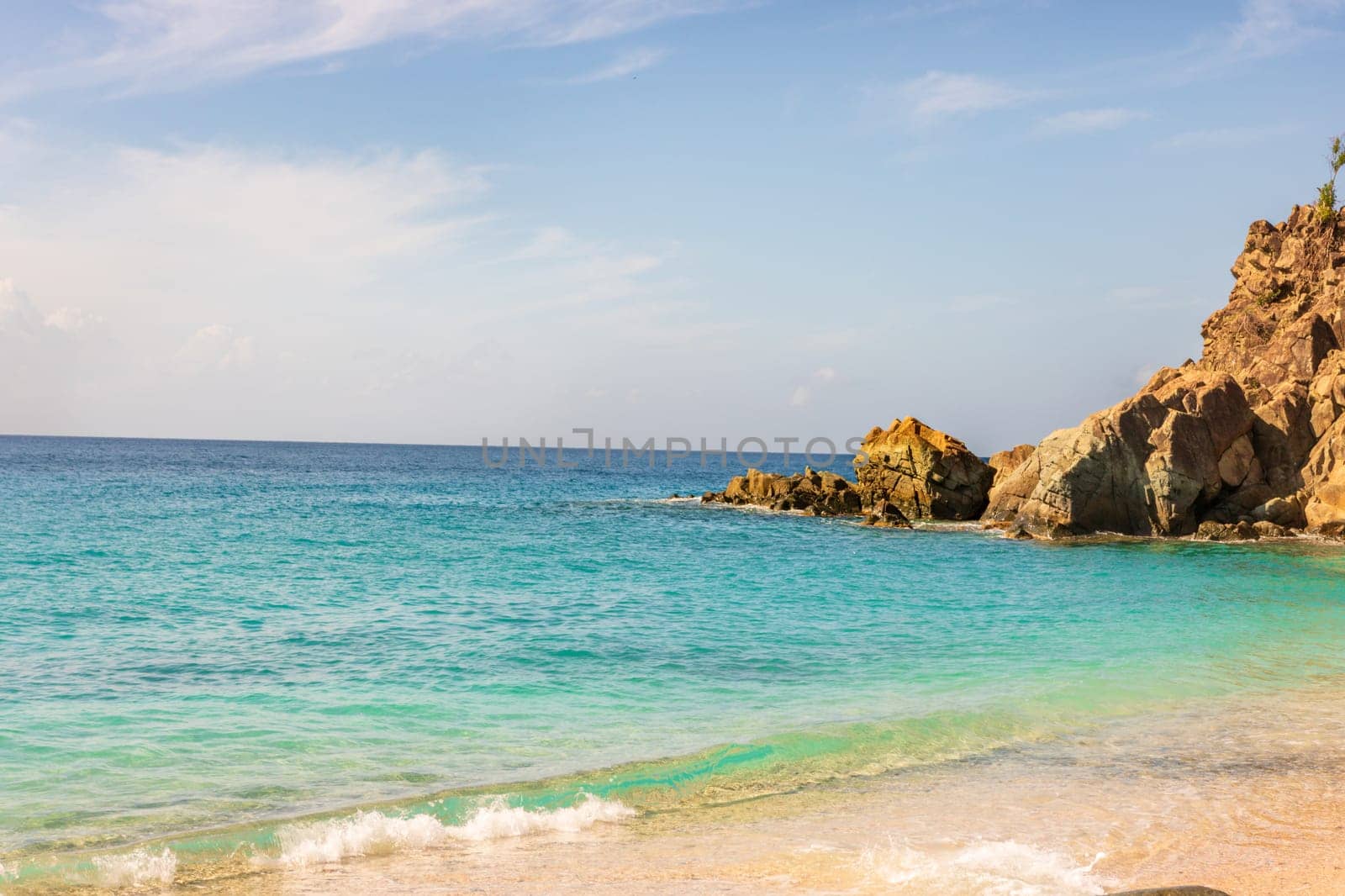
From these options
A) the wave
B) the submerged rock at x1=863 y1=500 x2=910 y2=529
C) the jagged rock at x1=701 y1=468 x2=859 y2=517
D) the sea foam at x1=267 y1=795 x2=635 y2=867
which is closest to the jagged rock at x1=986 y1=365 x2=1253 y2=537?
the submerged rock at x1=863 y1=500 x2=910 y2=529

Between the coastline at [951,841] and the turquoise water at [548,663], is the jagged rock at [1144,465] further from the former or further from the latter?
the coastline at [951,841]

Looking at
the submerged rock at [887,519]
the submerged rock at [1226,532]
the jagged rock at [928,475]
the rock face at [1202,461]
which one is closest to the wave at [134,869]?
the rock face at [1202,461]

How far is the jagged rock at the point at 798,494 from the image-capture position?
54.0 metres

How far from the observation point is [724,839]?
9.05 meters

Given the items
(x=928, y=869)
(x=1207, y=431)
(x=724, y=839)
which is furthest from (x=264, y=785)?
(x=1207, y=431)

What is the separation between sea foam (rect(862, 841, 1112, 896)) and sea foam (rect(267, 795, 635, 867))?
2868mm

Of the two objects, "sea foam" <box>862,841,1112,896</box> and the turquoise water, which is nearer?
"sea foam" <box>862,841,1112,896</box>

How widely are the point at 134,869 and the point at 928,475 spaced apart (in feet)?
151

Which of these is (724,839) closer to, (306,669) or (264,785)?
(264,785)

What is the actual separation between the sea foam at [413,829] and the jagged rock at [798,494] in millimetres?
44264

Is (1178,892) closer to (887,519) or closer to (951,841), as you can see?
(951,841)

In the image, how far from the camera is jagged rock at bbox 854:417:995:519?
50.2 metres

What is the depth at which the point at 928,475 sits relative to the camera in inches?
1986

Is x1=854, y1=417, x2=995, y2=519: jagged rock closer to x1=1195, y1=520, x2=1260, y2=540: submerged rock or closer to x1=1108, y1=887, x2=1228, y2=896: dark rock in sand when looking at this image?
x1=1195, y1=520, x2=1260, y2=540: submerged rock
